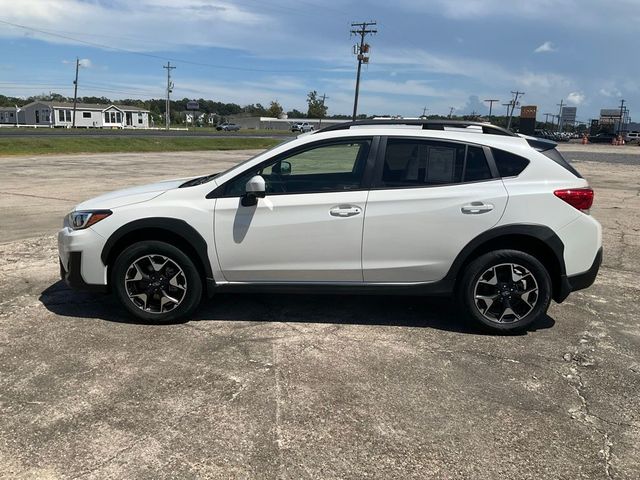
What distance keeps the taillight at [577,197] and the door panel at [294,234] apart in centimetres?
162

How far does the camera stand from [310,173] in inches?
191

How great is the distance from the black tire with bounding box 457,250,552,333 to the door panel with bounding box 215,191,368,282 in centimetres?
96

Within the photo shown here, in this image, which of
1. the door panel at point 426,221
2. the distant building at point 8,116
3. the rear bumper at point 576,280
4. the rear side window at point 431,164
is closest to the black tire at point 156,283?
the door panel at point 426,221

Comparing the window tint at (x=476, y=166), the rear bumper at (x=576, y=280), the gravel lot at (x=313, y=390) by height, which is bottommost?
the gravel lot at (x=313, y=390)

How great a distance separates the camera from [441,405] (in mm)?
3436

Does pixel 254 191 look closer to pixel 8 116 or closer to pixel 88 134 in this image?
pixel 88 134

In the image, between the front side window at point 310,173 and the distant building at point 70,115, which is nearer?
the front side window at point 310,173

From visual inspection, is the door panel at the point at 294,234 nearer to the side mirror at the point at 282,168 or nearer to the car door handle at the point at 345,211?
the car door handle at the point at 345,211

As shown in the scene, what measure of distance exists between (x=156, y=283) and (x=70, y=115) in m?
99.2

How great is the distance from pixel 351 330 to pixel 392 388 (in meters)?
1.06

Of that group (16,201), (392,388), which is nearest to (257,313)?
(392,388)

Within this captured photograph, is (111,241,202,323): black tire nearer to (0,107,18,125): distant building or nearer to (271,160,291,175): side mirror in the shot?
(271,160,291,175): side mirror

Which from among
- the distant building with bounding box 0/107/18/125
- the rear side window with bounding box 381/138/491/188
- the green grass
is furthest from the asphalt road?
the distant building with bounding box 0/107/18/125

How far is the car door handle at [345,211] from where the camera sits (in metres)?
4.41
